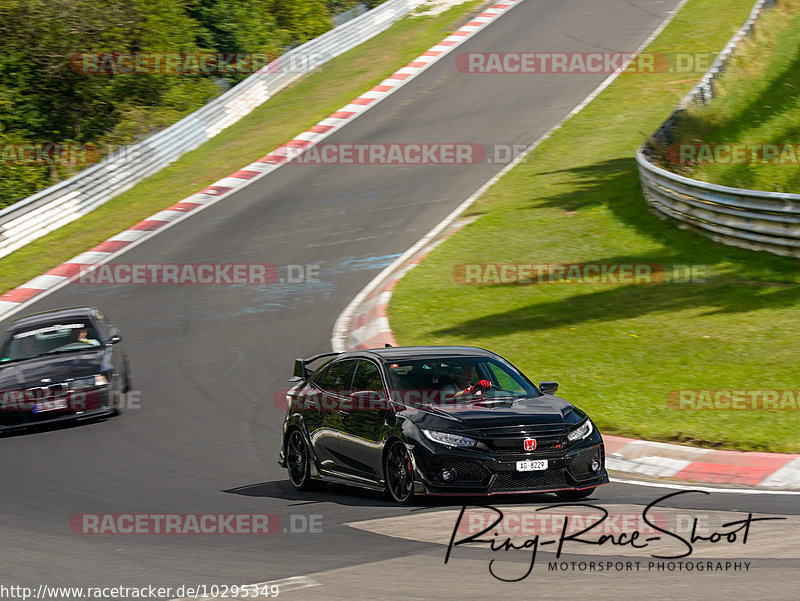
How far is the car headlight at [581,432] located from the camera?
9.68m

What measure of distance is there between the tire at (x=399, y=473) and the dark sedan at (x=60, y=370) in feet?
20.2

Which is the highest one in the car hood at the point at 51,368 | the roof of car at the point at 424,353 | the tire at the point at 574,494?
the roof of car at the point at 424,353

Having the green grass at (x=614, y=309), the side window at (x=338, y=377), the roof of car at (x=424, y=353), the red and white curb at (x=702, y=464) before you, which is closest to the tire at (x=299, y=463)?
the side window at (x=338, y=377)

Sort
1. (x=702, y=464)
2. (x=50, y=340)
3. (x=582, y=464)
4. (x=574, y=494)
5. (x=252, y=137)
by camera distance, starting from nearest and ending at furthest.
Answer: (x=582, y=464) → (x=574, y=494) → (x=702, y=464) → (x=50, y=340) → (x=252, y=137)

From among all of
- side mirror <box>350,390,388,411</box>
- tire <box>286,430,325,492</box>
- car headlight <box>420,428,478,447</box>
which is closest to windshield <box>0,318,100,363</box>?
tire <box>286,430,325,492</box>

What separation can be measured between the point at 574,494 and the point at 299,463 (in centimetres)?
286

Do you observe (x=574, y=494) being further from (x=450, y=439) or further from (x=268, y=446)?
(x=268, y=446)

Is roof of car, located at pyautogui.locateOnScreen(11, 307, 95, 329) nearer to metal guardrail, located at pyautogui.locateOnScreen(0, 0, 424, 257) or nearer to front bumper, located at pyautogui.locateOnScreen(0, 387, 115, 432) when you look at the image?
front bumper, located at pyautogui.locateOnScreen(0, 387, 115, 432)

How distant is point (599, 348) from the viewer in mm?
16156

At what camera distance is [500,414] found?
977 cm

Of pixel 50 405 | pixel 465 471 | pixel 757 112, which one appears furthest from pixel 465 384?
pixel 757 112

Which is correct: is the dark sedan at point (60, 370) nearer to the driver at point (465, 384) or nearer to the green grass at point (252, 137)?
the driver at point (465, 384)

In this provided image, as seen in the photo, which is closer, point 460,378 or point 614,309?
point 460,378

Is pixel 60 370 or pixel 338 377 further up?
pixel 338 377
